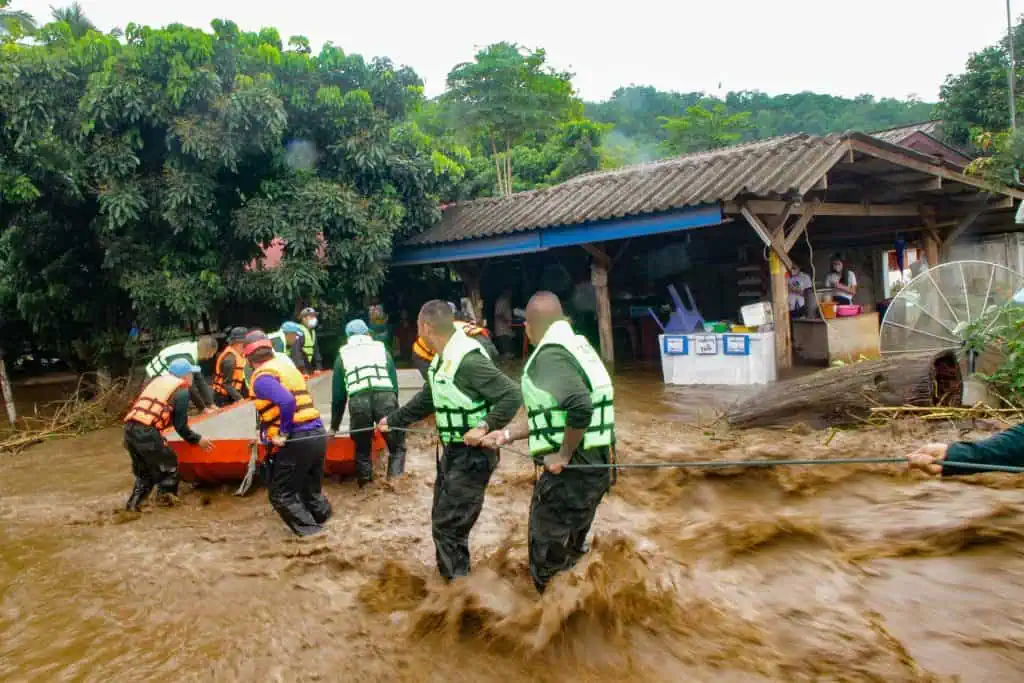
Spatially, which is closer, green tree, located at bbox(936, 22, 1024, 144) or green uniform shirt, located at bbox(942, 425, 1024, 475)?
green uniform shirt, located at bbox(942, 425, 1024, 475)

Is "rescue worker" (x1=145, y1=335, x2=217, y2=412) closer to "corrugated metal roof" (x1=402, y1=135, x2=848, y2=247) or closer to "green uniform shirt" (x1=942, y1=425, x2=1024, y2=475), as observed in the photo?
"corrugated metal roof" (x1=402, y1=135, x2=848, y2=247)

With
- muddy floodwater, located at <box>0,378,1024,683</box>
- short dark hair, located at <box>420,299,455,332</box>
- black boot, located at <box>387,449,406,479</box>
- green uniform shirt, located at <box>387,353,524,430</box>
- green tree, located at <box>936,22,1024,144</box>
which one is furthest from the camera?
green tree, located at <box>936,22,1024,144</box>

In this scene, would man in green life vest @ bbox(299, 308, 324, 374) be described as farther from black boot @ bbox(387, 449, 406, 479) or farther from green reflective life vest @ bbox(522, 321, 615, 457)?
green reflective life vest @ bbox(522, 321, 615, 457)

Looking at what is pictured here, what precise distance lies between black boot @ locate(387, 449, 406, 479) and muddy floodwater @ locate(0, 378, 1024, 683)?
25 cm

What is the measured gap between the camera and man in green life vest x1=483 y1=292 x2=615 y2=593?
390 centimetres

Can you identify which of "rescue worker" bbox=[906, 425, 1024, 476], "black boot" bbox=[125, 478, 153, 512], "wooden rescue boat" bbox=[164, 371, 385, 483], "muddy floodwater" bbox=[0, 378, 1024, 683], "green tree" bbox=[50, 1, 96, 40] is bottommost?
"muddy floodwater" bbox=[0, 378, 1024, 683]

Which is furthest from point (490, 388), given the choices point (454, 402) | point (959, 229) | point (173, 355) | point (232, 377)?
point (959, 229)

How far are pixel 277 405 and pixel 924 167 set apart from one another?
1015 centimetres

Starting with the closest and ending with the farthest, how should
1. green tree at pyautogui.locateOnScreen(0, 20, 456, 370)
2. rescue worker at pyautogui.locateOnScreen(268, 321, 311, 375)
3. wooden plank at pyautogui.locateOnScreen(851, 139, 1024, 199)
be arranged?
rescue worker at pyautogui.locateOnScreen(268, 321, 311, 375) → wooden plank at pyautogui.locateOnScreen(851, 139, 1024, 199) → green tree at pyautogui.locateOnScreen(0, 20, 456, 370)

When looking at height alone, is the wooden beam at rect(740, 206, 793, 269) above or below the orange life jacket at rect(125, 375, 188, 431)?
above

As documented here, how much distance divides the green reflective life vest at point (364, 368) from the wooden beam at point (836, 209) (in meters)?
5.15

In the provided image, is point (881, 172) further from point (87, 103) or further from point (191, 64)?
point (87, 103)

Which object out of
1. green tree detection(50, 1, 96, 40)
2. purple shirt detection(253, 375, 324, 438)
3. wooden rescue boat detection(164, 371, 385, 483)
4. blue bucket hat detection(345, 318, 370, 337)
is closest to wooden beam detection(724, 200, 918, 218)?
blue bucket hat detection(345, 318, 370, 337)

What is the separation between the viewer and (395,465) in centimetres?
742
